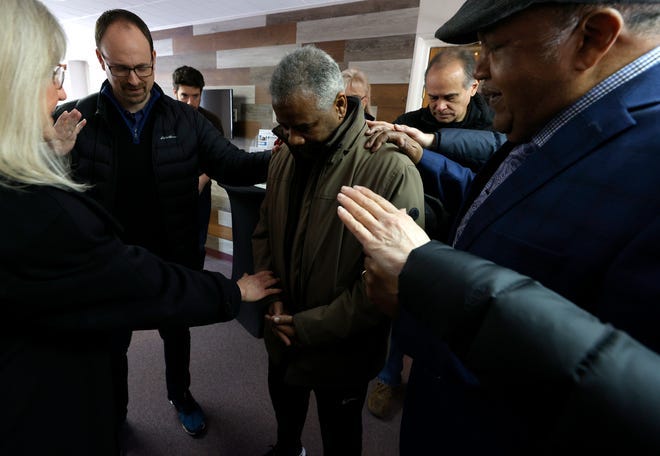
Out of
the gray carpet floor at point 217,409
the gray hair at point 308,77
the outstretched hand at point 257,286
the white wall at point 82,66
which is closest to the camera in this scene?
the gray hair at point 308,77

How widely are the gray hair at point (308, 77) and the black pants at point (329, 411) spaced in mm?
1000

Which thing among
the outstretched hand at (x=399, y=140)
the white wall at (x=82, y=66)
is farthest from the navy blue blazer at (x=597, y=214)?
the white wall at (x=82, y=66)

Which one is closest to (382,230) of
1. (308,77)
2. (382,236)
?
(382,236)

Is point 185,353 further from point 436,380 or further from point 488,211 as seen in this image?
point 488,211

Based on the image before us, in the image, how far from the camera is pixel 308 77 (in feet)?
3.35

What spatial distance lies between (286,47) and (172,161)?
2.83 m

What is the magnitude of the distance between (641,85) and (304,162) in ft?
3.02

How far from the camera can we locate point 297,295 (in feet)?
4.04

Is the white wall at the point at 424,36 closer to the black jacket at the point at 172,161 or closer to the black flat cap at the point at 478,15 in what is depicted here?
the black jacket at the point at 172,161

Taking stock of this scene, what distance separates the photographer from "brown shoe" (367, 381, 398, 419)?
1.99 meters

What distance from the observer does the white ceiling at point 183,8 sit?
3490 millimetres

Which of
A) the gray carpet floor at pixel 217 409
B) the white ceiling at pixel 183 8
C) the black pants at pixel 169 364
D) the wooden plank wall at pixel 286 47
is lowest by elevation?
the gray carpet floor at pixel 217 409

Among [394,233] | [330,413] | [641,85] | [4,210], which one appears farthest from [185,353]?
[641,85]

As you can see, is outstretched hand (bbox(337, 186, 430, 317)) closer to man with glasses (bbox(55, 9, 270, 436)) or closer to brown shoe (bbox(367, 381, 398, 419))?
man with glasses (bbox(55, 9, 270, 436))
